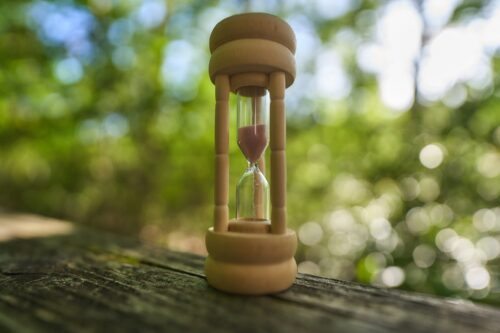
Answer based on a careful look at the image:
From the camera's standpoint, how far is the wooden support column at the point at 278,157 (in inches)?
32.1

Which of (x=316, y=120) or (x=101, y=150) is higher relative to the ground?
(x=316, y=120)

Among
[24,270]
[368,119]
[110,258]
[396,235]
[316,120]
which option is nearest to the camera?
[24,270]

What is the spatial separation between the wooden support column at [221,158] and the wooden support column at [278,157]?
0.12m

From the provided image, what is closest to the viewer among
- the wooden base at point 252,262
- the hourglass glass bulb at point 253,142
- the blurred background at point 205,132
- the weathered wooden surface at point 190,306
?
the weathered wooden surface at point 190,306

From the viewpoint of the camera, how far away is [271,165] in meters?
0.83

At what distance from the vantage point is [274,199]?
2.70 feet

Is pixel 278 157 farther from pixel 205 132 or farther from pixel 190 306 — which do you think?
pixel 205 132

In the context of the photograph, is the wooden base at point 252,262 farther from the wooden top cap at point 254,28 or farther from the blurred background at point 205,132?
the blurred background at point 205,132

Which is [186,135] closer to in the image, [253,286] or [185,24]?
[185,24]

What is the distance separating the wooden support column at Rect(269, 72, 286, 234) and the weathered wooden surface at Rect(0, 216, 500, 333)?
195 millimetres

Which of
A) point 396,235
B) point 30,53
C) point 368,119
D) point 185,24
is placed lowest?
point 396,235

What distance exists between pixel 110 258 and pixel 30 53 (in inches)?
139

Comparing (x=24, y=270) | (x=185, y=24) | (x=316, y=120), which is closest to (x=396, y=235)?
(x=316, y=120)

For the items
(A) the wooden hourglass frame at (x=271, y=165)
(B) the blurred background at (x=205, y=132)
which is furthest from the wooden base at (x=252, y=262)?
(B) the blurred background at (x=205, y=132)
